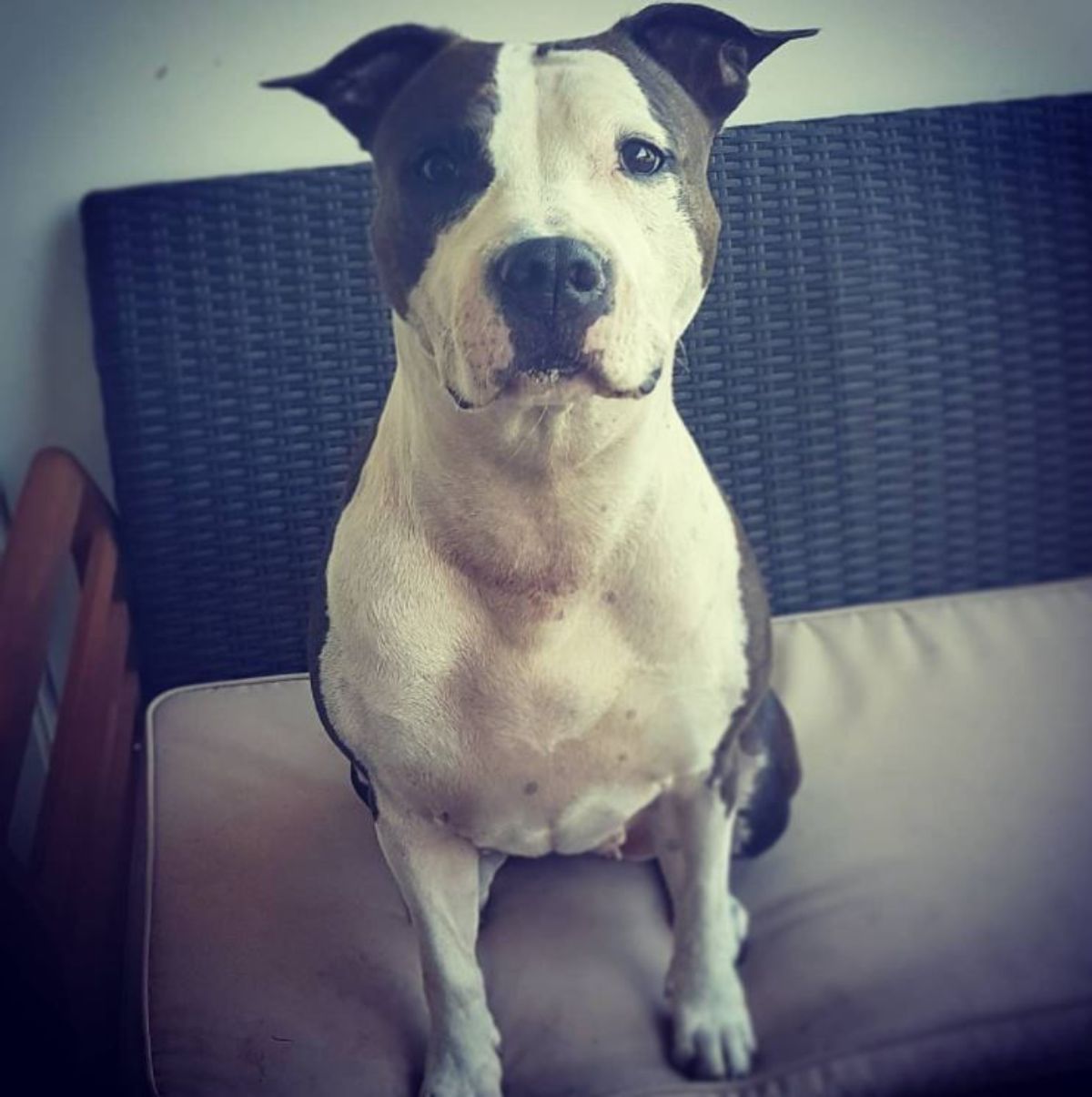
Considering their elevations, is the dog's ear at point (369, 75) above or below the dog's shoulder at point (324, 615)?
above

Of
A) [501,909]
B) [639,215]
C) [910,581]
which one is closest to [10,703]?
[501,909]

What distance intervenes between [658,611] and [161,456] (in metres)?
0.31

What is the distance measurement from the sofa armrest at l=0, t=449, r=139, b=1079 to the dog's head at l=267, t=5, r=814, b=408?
0.31m

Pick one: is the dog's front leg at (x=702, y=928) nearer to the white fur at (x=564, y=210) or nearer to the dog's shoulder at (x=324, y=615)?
the dog's shoulder at (x=324, y=615)

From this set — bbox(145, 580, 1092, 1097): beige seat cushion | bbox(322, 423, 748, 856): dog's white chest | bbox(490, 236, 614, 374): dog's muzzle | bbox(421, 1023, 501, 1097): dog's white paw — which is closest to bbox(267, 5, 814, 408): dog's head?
bbox(490, 236, 614, 374): dog's muzzle

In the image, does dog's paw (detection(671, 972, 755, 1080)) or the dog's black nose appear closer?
the dog's black nose

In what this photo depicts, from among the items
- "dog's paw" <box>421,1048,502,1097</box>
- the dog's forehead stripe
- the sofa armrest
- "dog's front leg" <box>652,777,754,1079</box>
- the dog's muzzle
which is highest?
the dog's forehead stripe

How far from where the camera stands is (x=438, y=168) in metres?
0.51

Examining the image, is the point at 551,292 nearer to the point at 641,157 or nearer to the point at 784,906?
the point at 641,157

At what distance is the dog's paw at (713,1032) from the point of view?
642 mm

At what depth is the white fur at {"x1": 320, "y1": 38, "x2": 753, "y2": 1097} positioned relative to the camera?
1.61 feet

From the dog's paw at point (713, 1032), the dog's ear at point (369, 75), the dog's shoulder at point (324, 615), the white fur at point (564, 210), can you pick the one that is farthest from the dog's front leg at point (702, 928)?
the dog's ear at point (369, 75)

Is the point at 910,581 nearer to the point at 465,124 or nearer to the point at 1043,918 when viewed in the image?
the point at 1043,918

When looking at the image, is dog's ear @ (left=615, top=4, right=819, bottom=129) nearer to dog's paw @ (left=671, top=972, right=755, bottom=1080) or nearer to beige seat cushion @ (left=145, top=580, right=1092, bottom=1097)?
beige seat cushion @ (left=145, top=580, right=1092, bottom=1097)
